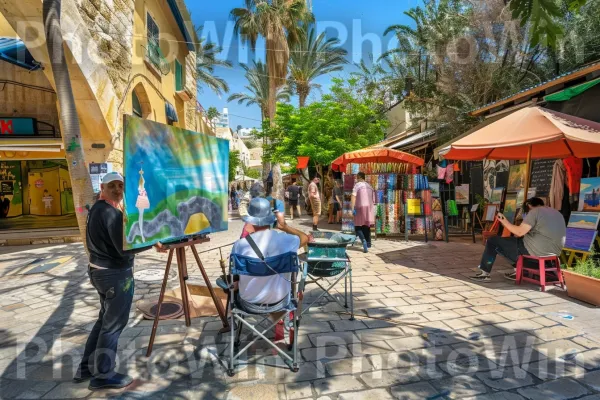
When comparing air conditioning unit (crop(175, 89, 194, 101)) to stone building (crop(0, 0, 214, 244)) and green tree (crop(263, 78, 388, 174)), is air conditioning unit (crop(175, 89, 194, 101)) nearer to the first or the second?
stone building (crop(0, 0, 214, 244))

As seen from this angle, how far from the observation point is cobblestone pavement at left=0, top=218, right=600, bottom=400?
2646mm

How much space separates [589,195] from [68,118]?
6.90 meters

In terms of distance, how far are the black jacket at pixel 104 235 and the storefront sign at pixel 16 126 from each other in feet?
35.1

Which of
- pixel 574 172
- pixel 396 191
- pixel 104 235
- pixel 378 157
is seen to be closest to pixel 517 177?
pixel 574 172

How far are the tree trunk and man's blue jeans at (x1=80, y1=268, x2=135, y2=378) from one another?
2.12 feet

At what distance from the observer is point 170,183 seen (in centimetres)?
314

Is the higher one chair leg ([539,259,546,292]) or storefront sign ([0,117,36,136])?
storefront sign ([0,117,36,136])

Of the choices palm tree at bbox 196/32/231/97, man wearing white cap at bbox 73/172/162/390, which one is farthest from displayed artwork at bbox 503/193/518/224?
palm tree at bbox 196/32/231/97

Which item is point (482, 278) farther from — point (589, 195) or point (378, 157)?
point (378, 157)

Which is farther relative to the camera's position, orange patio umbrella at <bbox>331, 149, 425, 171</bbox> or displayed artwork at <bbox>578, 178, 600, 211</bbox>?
orange patio umbrella at <bbox>331, 149, 425, 171</bbox>

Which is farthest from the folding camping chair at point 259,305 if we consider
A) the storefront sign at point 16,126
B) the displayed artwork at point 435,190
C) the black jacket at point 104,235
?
the storefront sign at point 16,126

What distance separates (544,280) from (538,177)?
3.38 meters

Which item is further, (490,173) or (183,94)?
(183,94)

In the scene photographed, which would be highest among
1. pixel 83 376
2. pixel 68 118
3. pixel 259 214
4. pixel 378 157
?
pixel 378 157
